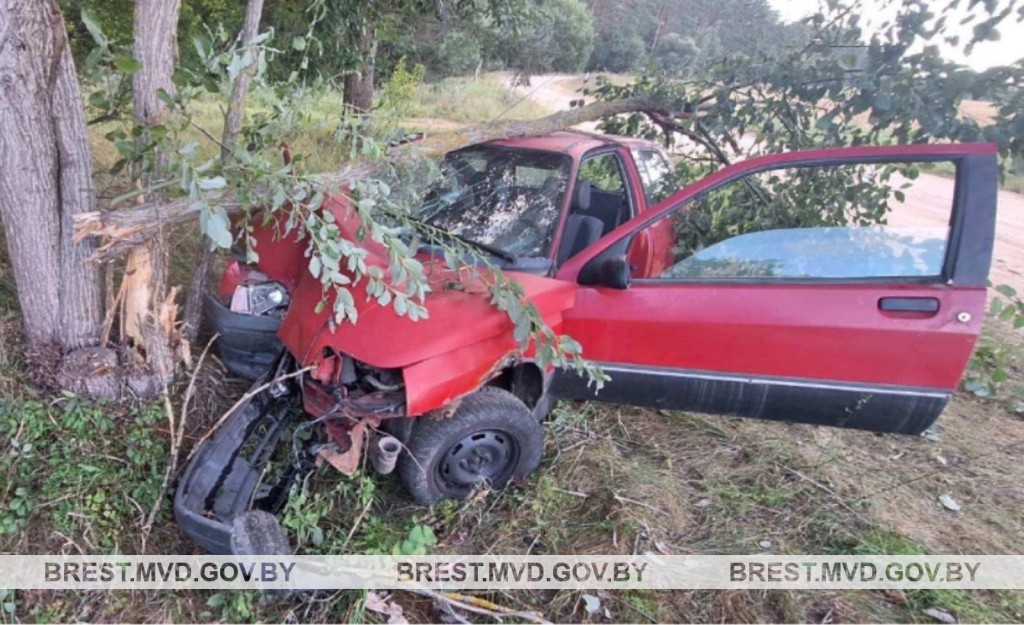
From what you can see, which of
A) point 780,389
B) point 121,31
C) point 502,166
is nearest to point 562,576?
point 780,389

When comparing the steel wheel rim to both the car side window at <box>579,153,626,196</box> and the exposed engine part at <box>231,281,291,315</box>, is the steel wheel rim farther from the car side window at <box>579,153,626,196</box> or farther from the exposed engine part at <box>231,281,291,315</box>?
the car side window at <box>579,153,626,196</box>

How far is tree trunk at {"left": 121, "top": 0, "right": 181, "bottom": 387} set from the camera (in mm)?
2795

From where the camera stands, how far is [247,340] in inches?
119

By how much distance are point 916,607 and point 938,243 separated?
4.83ft

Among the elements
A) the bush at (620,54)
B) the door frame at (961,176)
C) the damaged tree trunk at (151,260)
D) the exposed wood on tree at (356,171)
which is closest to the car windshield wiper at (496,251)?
the exposed wood on tree at (356,171)

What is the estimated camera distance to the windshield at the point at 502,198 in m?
3.28

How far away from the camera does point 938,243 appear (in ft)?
8.54

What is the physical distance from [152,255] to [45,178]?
19.8 inches

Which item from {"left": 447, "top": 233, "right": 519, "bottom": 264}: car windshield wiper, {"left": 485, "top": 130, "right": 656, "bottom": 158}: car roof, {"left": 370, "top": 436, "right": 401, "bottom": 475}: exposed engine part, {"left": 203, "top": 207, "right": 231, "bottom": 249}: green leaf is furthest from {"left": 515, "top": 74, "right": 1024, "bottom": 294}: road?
{"left": 203, "top": 207, "right": 231, "bottom": 249}: green leaf

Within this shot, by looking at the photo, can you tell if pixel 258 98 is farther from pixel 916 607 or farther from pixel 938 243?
pixel 916 607

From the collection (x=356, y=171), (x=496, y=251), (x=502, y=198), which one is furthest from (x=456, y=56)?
(x=496, y=251)

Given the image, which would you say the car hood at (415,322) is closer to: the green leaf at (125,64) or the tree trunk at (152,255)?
the tree trunk at (152,255)

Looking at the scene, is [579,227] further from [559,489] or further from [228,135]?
[228,135]

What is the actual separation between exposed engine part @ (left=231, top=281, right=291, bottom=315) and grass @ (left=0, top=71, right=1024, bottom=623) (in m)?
0.41
